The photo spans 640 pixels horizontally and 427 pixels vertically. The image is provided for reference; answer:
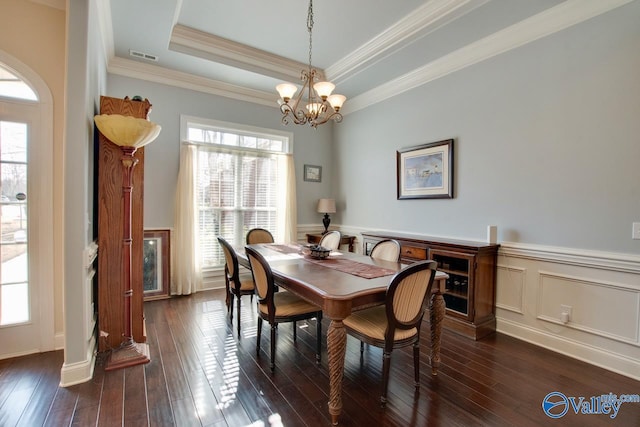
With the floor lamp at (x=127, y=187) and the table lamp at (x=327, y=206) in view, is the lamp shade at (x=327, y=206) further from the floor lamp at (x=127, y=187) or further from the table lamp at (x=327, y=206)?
the floor lamp at (x=127, y=187)

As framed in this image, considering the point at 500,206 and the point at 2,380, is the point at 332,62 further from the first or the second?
the point at 2,380

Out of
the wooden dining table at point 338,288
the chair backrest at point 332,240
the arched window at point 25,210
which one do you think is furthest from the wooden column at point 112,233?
the chair backrest at point 332,240

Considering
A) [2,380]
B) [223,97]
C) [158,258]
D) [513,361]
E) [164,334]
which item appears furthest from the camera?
[223,97]

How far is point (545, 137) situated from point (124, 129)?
12.0ft

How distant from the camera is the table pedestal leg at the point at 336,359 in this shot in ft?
5.60

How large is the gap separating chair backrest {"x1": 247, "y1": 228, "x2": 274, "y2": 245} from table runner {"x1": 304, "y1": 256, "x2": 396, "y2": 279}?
1.36 m

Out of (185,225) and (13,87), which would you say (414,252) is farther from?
(13,87)

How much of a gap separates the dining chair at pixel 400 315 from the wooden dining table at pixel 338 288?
11 centimetres

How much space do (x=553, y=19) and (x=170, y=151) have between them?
4.51 metres

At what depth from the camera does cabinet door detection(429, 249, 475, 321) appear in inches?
114

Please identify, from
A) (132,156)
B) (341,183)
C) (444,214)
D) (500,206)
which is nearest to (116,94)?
(132,156)

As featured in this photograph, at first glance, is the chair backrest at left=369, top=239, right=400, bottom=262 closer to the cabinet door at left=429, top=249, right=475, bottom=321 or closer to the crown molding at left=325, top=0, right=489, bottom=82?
the cabinet door at left=429, top=249, right=475, bottom=321

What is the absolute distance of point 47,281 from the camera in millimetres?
2459

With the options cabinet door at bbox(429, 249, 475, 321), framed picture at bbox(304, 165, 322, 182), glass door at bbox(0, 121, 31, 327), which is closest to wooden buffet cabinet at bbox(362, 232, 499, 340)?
cabinet door at bbox(429, 249, 475, 321)
